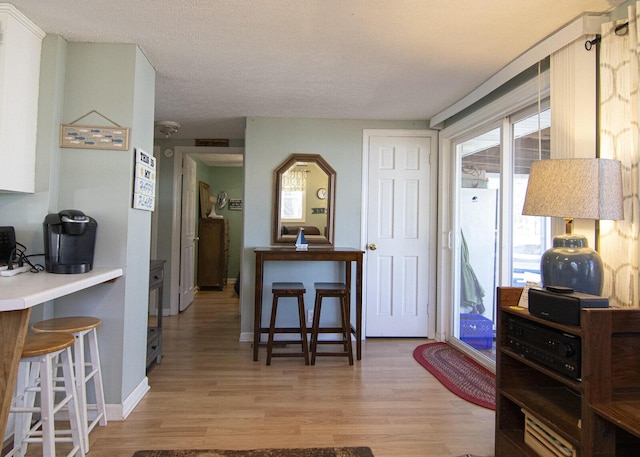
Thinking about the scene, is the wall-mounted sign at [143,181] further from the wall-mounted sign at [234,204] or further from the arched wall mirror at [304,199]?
the wall-mounted sign at [234,204]

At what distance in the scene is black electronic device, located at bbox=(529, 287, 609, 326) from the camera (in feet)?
4.56

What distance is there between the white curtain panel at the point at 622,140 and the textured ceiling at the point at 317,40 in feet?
0.79

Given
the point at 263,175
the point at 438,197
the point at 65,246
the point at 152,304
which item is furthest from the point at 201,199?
the point at 65,246

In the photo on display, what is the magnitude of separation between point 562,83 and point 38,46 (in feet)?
9.41

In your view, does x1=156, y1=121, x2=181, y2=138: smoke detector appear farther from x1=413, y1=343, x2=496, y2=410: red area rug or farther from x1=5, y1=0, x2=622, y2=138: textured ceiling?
x1=413, y1=343, x2=496, y2=410: red area rug

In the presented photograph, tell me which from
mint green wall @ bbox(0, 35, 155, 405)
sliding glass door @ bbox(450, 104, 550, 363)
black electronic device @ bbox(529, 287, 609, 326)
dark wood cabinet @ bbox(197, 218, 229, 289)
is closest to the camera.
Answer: black electronic device @ bbox(529, 287, 609, 326)

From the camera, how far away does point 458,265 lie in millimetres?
3553

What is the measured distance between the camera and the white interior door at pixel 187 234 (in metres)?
4.84

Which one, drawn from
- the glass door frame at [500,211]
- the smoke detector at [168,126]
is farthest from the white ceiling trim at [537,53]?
the smoke detector at [168,126]

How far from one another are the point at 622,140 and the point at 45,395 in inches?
106

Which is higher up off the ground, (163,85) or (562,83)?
(163,85)

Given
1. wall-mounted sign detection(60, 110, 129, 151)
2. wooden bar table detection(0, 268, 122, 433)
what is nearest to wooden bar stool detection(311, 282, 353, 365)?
wall-mounted sign detection(60, 110, 129, 151)

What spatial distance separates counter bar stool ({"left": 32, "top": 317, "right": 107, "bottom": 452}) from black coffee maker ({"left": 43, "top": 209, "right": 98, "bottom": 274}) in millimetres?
266

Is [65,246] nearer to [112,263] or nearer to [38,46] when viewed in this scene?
[112,263]
